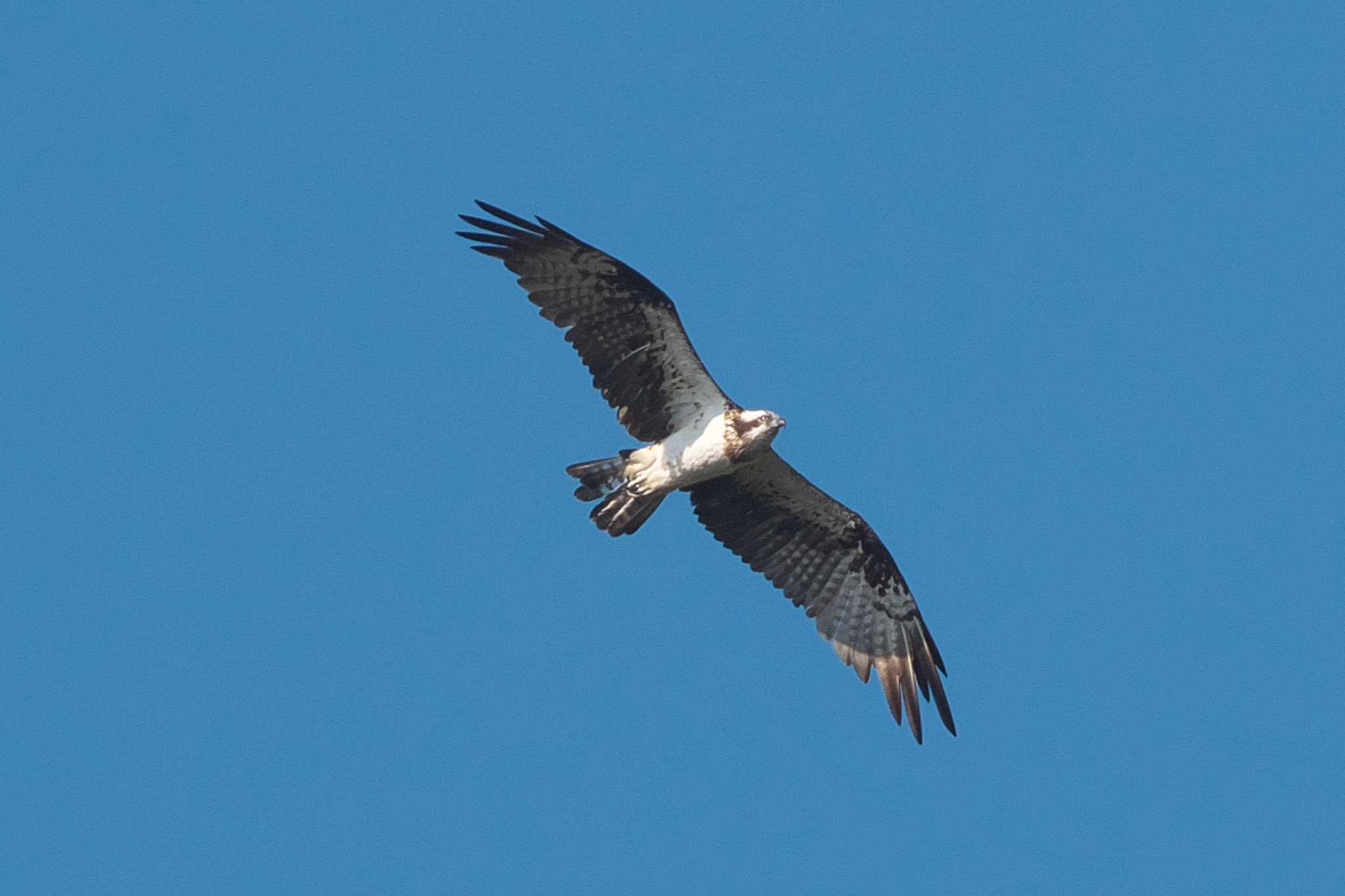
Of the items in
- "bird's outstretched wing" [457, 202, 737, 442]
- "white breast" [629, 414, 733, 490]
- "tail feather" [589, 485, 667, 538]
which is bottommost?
"tail feather" [589, 485, 667, 538]

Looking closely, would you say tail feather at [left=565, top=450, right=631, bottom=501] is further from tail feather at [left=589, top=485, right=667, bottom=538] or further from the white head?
the white head

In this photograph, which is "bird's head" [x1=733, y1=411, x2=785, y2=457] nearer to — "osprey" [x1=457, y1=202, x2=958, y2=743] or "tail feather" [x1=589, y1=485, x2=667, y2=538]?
"osprey" [x1=457, y1=202, x2=958, y2=743]

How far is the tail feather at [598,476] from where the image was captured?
15797 millimetres

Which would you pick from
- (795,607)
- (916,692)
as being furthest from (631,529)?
(916,692)

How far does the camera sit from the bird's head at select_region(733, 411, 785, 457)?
15.4 metres

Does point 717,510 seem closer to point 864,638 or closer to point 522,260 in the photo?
point 864,638

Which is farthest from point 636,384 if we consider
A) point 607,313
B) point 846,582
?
point 846,582

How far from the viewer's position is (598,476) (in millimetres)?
15812

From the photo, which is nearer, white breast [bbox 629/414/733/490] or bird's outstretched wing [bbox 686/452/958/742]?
white breast [bbox 629/414/733/490]

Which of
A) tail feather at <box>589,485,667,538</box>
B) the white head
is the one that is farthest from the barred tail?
the white head

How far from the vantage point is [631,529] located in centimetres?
1586

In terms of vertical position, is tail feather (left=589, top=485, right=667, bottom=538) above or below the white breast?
below

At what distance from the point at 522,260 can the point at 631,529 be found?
2413 mm

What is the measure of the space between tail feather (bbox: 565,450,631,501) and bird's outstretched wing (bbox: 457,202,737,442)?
0.38m
